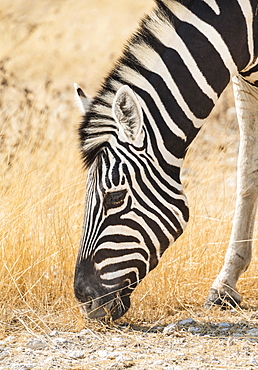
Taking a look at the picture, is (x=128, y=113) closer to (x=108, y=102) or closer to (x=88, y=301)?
(x=108, y=102)

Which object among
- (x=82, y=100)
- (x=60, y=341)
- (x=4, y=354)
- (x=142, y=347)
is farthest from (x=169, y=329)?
(x=82, y=100)

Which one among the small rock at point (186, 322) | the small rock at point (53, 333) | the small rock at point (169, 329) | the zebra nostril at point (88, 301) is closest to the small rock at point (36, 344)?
the small rock at point (53, 333)

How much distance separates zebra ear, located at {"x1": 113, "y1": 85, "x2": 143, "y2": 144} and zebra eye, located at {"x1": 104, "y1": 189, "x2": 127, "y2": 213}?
13.4 inches

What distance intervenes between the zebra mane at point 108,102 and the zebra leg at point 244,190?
1179mm

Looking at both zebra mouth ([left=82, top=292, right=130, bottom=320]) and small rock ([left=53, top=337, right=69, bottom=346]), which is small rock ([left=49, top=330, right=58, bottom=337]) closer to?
small rock ([left=53, top=337, right=69, bottom=346])

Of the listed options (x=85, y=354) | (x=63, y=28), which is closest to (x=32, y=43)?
(x=63, y=28)

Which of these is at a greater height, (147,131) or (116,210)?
(147,131)

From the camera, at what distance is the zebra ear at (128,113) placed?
3.31 m

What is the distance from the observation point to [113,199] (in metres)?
3.46

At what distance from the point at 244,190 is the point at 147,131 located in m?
1.46

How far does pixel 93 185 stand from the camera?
352 centimetres

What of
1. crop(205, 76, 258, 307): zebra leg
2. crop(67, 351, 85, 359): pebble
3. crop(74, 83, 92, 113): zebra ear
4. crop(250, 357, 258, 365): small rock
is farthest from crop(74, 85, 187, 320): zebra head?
crop(205, 76, 258, 307): zebra leg

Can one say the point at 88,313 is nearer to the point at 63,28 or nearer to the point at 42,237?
the point at 42,237

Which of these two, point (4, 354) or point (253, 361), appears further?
point (4, 354)
